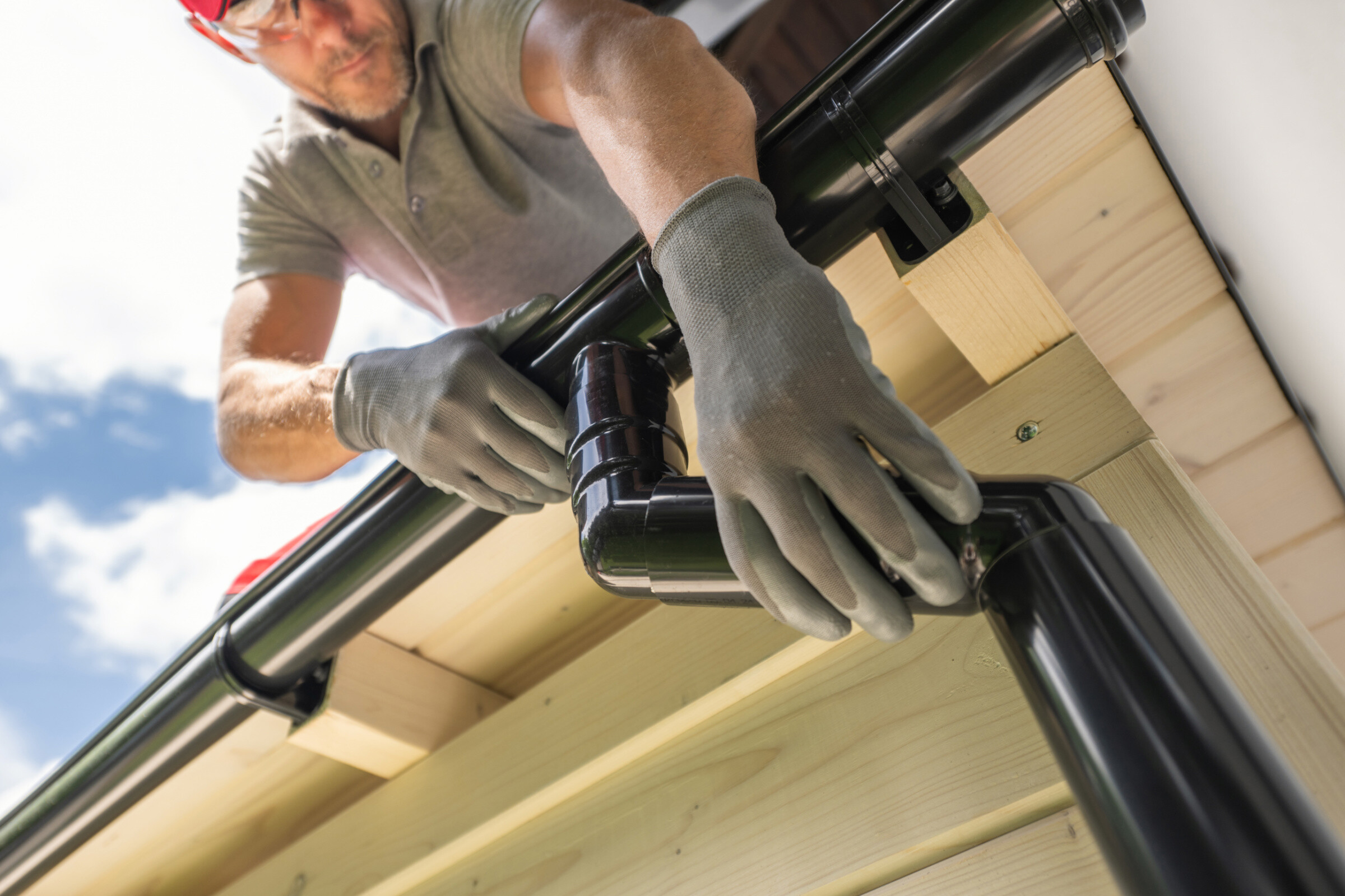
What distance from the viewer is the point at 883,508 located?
0.44 metres

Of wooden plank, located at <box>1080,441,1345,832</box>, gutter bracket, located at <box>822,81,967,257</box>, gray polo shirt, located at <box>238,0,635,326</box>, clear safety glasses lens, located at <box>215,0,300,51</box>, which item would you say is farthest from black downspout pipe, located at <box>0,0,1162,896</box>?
clear safety glasses lens, located at <box>215,0,300,51</box>

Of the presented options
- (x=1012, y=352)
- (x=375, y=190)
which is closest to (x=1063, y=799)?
(x=1012, y=352)

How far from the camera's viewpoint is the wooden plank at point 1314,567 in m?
0.90

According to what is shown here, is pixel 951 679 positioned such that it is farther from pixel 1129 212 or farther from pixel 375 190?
pixel 375 190

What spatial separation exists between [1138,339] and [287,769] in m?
1.27

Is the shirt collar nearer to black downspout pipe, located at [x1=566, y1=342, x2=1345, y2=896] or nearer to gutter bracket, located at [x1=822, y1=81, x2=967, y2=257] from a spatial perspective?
gutter bracket, located at [x1=822, y1=81, x2=967, y2=257]

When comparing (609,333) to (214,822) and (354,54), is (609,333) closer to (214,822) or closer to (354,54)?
(354,54)

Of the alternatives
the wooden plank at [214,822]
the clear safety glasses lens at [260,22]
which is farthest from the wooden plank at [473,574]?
the clear safety glasses lens at [260,22]

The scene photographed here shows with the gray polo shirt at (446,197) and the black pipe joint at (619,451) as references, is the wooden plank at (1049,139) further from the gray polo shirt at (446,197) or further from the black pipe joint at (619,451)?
the gray polo shirt at (446,197)

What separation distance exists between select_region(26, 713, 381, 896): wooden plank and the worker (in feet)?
1.43

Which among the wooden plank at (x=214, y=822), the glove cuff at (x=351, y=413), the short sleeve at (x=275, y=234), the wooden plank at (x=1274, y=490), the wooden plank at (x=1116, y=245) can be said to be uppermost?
the short sleeve at (x=275, y=234)

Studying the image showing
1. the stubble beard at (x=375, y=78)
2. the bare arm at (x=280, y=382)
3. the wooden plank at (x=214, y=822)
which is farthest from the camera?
the stubble beard at (x=375, y=78)

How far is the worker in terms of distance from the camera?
0.46 metres

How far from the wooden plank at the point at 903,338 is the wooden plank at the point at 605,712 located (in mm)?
100
